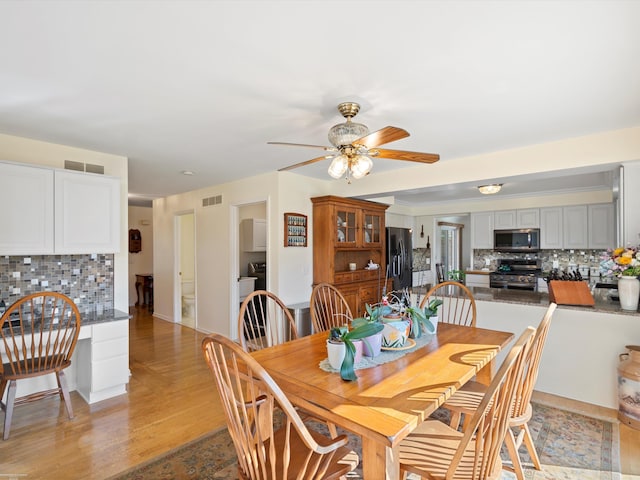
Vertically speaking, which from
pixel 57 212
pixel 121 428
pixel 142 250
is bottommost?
pixel 121 428

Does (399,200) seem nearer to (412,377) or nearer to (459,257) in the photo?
(459,257)

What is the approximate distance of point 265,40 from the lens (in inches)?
61.3

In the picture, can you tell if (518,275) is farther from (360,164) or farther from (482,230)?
(360,164)

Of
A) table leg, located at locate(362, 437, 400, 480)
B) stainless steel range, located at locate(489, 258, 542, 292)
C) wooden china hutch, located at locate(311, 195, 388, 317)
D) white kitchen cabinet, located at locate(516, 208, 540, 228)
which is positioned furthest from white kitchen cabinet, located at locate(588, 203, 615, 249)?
table leg, located at locate(362, 437, 400, 480)

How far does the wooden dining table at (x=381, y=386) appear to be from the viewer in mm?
1188

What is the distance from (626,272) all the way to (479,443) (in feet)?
7.88

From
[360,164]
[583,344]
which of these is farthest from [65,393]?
[583,344]

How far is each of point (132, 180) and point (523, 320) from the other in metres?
5.02

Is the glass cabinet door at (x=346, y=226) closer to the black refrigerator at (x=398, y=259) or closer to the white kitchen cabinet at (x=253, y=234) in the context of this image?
the black refrigerator at (x=398, y=259)

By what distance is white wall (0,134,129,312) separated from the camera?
2910 mm

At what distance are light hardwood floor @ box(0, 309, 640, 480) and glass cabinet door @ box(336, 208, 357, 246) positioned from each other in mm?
2327

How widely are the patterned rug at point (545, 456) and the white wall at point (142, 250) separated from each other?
624cm

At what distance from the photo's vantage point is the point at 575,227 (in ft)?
18.2

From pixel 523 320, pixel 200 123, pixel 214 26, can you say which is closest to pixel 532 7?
pixel 214 26
